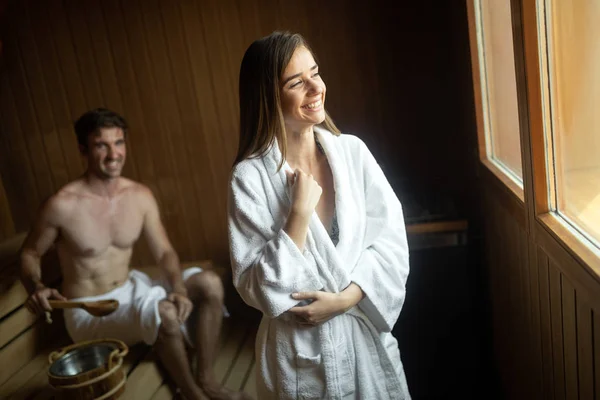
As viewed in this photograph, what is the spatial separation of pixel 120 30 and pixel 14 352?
4.22ft

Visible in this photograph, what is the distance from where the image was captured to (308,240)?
115cm

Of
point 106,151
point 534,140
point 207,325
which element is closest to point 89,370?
point 207,325

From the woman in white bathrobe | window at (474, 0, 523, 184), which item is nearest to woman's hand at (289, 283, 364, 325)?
the woman in white bathrobe

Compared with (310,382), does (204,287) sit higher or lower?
lower

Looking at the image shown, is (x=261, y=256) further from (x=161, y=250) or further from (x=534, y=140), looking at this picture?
(x=161, y=250)

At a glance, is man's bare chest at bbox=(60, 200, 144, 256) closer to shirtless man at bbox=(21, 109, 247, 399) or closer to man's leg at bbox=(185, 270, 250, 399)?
shirtless man at bbox=(21, 109, 247, 399)

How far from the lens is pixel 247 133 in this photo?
1154 millimetres

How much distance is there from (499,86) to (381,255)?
86 cm

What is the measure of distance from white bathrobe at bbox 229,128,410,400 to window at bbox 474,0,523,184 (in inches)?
21.8

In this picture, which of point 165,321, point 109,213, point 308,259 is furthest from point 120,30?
point 308,259

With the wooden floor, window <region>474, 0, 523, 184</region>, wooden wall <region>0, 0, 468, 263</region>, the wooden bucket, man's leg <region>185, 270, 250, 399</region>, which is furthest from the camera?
wooden wall <region>0, 0, 468, 263</region>

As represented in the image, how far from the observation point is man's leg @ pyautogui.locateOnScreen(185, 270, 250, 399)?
204 cm

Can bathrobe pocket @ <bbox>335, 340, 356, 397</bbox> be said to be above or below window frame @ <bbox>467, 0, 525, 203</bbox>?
below

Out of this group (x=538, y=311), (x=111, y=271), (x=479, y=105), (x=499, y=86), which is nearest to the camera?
(x=538, y=311)
